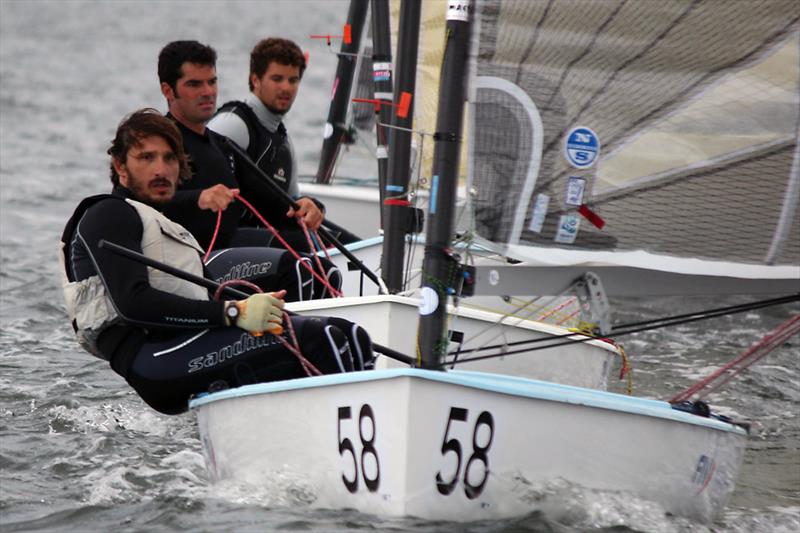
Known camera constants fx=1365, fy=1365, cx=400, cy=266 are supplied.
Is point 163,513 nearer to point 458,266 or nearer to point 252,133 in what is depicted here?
point 458,266

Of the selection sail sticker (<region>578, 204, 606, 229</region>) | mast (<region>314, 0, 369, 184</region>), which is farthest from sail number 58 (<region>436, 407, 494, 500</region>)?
mast (<region>314, 0, 369, 184</region>)

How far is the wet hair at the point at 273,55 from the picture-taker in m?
5.34

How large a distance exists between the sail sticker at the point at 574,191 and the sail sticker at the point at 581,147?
38 millimetres

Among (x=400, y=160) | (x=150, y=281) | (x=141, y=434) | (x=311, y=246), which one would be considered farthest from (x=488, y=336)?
(x=150, y=281)

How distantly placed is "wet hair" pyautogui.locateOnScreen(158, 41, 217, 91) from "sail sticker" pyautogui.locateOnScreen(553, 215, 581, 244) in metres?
1.76

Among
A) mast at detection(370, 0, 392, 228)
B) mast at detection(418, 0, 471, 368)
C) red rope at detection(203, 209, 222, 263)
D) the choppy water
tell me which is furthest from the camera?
mast at detection(370, 0, 392, 228)

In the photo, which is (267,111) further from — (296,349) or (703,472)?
(703,472)

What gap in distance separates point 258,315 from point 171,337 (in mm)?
315

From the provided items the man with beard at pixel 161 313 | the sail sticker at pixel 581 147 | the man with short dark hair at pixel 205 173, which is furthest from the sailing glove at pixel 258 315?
the man with short dark hair at pixel 205 173

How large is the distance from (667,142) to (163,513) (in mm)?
1625

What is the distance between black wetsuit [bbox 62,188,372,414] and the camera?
353 centimetres

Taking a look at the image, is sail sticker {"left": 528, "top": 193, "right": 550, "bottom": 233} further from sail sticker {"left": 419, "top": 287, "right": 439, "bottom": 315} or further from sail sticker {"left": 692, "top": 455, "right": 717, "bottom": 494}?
sail sticker {"left": 692, "top": 455, "right": 717, "bottom": 494}

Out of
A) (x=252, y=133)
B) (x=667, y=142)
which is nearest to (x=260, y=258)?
(x=252, y=133)

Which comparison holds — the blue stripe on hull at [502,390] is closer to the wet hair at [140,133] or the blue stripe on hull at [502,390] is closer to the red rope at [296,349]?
the red rope at [296,349]
